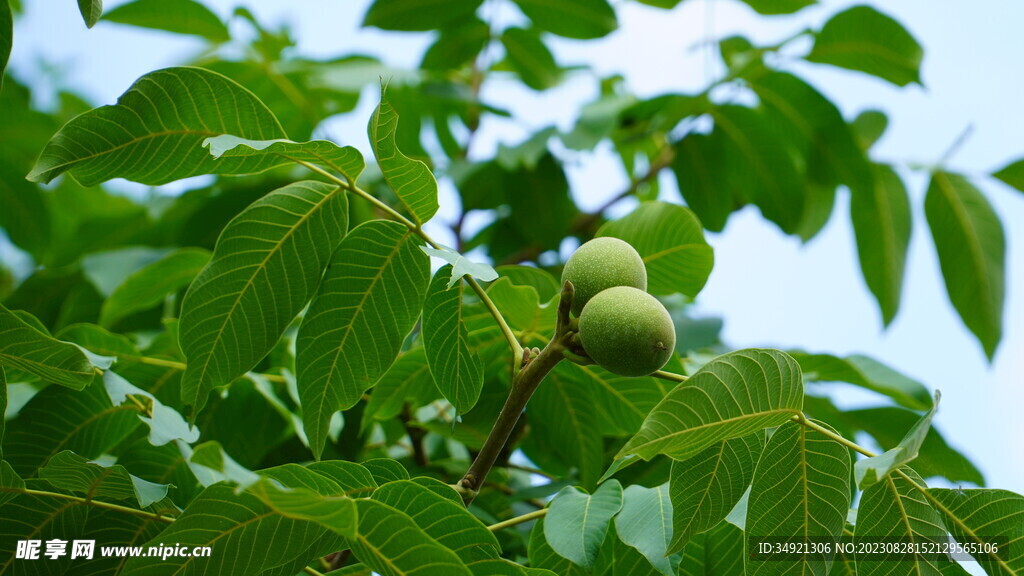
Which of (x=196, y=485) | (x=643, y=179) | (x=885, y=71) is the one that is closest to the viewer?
(x=196, y=485)

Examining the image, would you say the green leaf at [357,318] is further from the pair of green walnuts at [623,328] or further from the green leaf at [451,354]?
the pair of green walnuts at [623,328]

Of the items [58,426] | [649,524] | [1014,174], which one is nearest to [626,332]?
[649,524]

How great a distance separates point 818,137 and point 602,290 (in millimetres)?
1195

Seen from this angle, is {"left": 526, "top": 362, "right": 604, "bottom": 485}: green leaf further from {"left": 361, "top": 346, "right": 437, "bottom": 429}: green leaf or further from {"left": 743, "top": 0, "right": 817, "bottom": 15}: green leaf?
{"left": 743, "top": 0, "right": 817, "bottom": 15}: green leaf

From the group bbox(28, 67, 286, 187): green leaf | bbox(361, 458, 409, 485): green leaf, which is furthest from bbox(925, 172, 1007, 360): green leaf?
bbox(28, 67, 286, 187): green leaf

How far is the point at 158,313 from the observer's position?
6.29ft

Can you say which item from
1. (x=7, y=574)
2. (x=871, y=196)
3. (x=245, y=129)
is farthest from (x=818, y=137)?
(x=7, y=574)

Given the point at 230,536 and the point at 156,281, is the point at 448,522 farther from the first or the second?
the point at 156,281

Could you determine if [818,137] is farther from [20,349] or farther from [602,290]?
[20,349]

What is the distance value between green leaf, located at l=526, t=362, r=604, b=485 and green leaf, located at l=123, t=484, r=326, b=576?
1.76ft

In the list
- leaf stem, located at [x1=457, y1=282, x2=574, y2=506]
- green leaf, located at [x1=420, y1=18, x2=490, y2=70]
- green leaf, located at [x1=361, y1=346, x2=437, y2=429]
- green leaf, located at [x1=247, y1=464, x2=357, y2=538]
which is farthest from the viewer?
green leaf, located at [x1=420, y1=18, x2=490, y2=70]

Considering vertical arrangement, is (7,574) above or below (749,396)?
below

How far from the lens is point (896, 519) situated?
0.87m

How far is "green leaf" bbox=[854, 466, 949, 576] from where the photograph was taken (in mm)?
871
